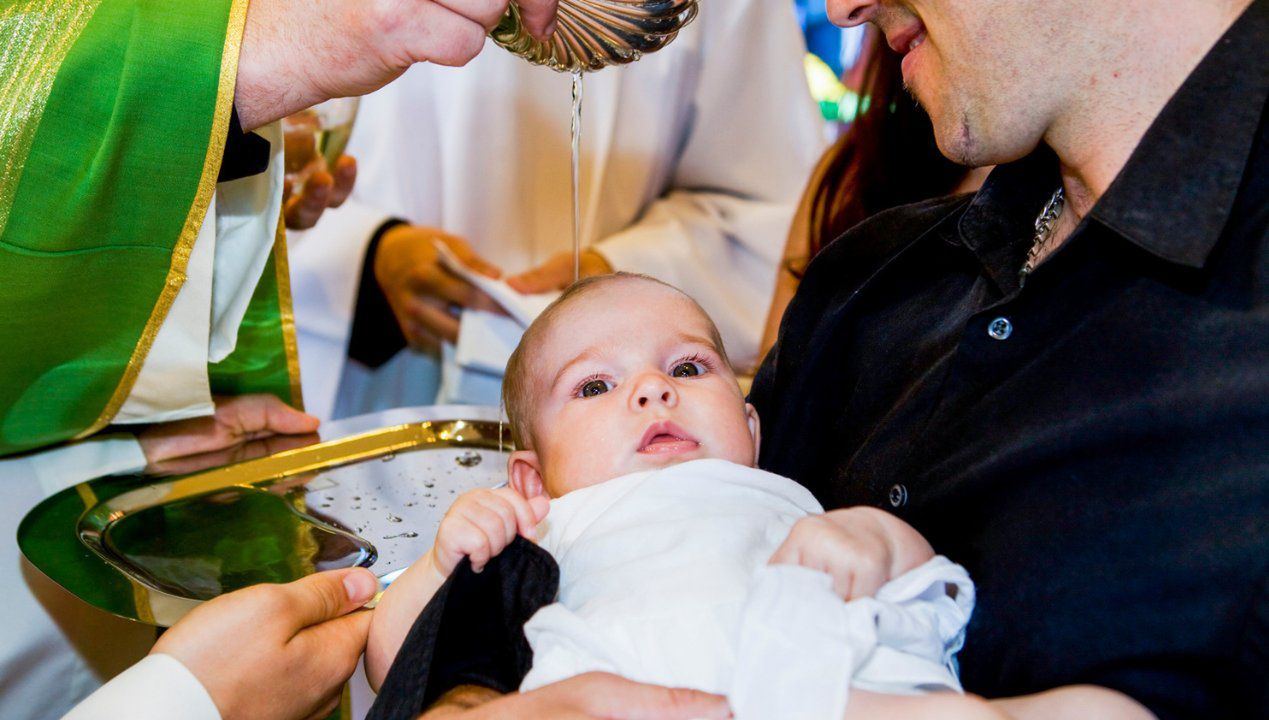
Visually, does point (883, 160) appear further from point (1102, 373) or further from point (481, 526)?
point (481, 526)

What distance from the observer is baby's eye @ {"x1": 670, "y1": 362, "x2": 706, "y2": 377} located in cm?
161

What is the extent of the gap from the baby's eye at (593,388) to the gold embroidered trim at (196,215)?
0.68 meters

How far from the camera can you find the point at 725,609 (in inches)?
44.5

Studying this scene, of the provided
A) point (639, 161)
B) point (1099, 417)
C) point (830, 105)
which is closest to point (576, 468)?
point (1099, 417)

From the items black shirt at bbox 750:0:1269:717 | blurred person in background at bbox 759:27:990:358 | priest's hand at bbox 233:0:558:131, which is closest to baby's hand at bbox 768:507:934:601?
black shirt at bbox 750:0:1269:717

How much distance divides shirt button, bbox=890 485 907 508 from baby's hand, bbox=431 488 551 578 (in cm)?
41

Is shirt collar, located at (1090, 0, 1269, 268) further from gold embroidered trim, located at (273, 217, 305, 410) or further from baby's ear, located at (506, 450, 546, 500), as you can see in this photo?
gold embroidered trim, located at (273, 217, 305, 410)

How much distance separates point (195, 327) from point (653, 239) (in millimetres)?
1721

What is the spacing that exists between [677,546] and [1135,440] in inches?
18.3

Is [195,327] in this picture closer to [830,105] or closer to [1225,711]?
[1225,711]

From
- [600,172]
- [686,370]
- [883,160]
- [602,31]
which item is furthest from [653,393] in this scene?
[600,172]

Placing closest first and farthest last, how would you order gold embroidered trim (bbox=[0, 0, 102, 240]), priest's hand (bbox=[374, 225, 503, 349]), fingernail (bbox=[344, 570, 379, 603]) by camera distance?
→ fingernail (bbox=[344, 570, 379, 603]) → gold embroidered trim (bbox=[0, 0, 102, 240]) → priest's hand (bbox=[374, 225, 503, 349])

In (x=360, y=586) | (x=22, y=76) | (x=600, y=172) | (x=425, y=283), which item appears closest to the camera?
(x=360, y=586)

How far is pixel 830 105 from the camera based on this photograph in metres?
5.81
